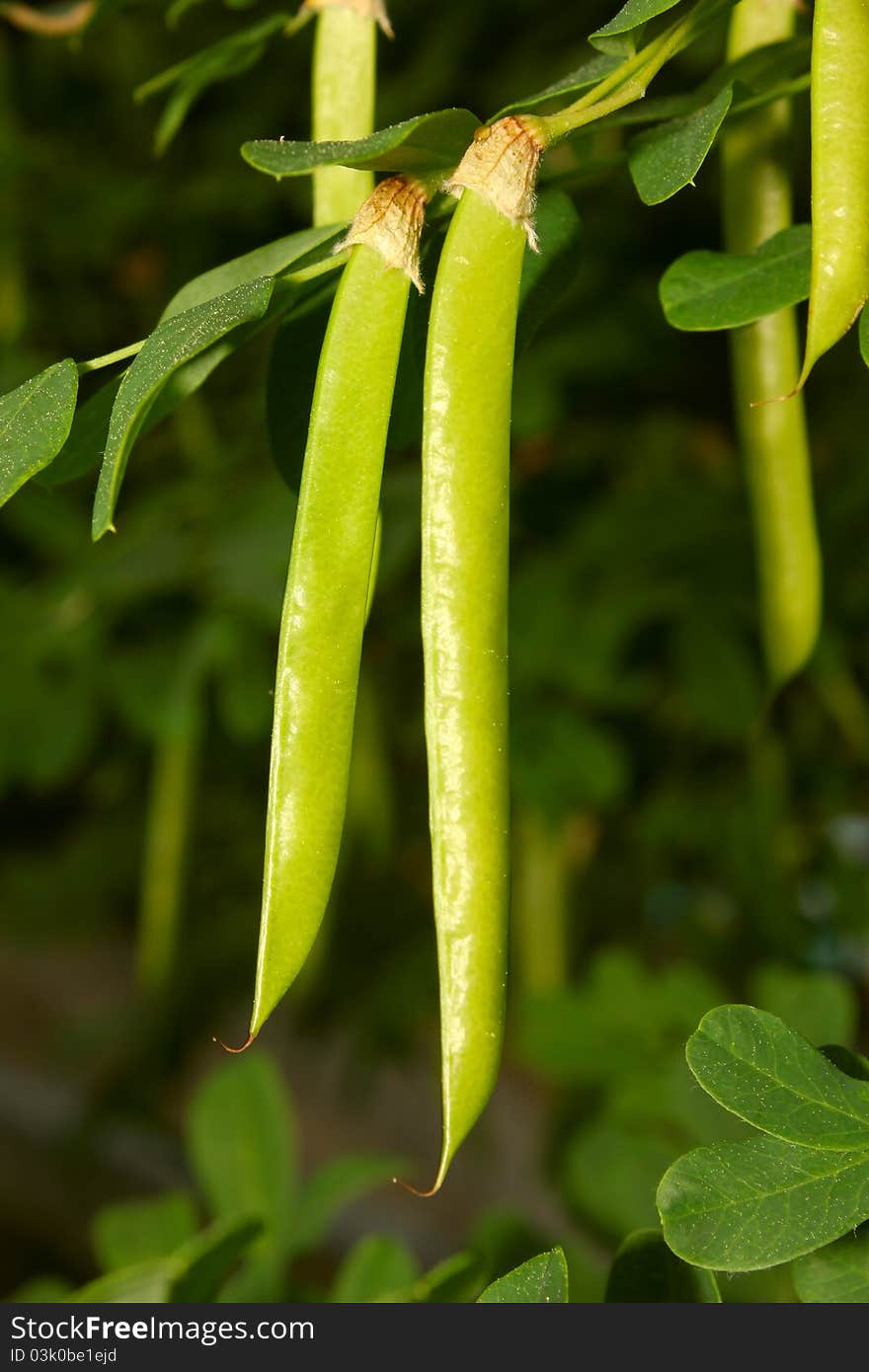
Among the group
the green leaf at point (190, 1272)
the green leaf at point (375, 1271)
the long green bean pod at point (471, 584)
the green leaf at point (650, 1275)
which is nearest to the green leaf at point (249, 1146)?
the green leaf at point (375, 1271)

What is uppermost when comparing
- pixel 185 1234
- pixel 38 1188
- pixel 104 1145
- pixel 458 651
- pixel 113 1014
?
→ pixel 458 651

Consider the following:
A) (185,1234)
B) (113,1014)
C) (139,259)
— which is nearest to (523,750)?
(185,1234)

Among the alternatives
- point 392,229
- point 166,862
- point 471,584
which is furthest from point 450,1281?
point 166,862

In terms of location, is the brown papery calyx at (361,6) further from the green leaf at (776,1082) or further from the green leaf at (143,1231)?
the green leaf at (143,1231)

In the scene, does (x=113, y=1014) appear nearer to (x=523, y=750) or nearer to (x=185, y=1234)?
(x=523, y=750)

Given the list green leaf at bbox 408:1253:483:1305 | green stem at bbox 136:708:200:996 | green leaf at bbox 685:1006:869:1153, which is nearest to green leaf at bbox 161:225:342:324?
green leaf at bbox 685:1006:869:1153

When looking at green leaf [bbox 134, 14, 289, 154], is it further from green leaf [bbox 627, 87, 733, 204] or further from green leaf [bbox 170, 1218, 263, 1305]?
green leaf [bbox 170, 1218, 263, 1305]
